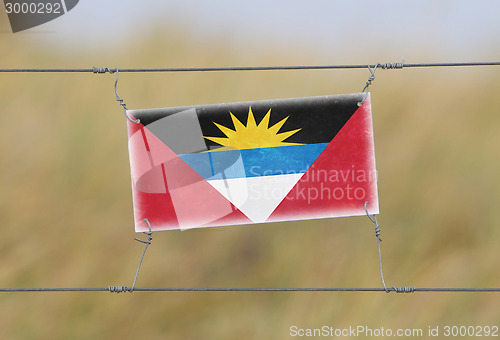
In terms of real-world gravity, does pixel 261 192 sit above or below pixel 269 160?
below

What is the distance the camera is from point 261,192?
14.0 feet

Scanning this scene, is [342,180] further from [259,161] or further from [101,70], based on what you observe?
[101,70]

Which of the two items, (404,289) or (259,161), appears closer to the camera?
(404,289)

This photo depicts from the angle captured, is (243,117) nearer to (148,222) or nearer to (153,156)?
(153,156)

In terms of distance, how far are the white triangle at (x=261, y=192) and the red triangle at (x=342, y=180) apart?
65 mm

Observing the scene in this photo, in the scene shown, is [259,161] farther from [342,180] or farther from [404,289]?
[404,289]

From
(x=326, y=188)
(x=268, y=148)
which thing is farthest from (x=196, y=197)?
(x=326, y=188)

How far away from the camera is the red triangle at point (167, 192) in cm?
429

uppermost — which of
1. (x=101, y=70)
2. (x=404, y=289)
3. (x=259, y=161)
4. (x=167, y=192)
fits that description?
(x=101, y=70)

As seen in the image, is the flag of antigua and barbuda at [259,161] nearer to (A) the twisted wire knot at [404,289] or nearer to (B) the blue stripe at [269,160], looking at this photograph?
(B) the blue stripe at [269,160]

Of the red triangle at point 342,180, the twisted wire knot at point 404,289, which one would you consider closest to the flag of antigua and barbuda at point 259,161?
the red triangle at point 342,180

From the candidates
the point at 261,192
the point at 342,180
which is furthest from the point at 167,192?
the point at 342,180

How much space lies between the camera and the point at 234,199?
4293 mm

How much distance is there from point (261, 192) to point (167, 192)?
617 millimetres
